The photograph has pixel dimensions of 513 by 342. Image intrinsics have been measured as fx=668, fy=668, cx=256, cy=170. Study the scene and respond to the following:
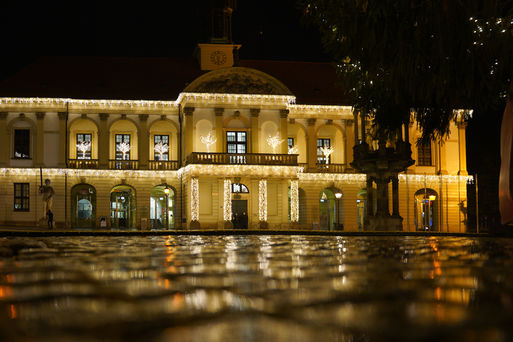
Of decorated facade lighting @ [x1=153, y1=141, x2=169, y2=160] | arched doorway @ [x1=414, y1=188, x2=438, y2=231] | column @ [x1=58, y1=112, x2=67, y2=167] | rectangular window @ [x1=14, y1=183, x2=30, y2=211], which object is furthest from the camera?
arched doorway @ [x1=414, y1=188, x2=438, y2=231]

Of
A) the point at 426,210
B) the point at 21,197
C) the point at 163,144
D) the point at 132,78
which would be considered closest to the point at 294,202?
the point at 163,144

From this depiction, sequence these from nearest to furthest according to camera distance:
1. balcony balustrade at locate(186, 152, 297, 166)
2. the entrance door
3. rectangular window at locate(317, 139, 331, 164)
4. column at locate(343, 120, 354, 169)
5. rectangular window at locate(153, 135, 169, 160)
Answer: balcony balustrade at locate(186, 152, 297, 166) → the entrance door → rectangular window at locate(153, 135, 169, 160) → column at locate(343, 120, 354, 169) → rectangular window at locate(317, 139, 331, 164)

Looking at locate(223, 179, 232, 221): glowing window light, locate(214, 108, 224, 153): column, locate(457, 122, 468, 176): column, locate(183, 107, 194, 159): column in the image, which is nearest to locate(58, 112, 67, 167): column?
locate(183, 107, 194, 159): column

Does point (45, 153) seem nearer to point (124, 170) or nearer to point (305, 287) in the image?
point (124, 170)

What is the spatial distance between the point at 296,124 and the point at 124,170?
47.1 ft

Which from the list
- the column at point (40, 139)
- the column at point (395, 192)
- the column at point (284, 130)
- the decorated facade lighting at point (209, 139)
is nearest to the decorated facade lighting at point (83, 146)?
the column at point (40, 139)

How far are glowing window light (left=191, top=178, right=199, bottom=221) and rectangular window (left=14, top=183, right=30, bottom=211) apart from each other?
12.9 m

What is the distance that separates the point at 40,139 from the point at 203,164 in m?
13.5

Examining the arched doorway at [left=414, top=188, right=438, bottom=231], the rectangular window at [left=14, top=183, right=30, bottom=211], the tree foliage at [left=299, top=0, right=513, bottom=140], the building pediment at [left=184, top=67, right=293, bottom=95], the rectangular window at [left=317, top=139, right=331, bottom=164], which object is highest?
the building pediment at [left=184, top=67, right=293, bottom=95]

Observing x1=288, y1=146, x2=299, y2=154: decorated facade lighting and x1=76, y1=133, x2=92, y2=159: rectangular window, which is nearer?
x1=76, y1=133, x2=92, y2=159: rectangular window

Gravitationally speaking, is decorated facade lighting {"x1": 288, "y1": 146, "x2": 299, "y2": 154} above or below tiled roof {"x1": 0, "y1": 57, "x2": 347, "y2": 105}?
below

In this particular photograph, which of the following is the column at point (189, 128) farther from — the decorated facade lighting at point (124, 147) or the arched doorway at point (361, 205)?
the arched doorway at point (361, 205)

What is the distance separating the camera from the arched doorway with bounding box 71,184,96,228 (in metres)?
51.8

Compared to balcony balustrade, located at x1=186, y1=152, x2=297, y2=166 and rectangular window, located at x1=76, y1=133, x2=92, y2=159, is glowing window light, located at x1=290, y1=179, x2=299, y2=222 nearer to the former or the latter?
balcony balustrade, located at x1=186, y1=152, x2=297, y2=166
